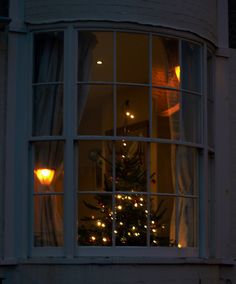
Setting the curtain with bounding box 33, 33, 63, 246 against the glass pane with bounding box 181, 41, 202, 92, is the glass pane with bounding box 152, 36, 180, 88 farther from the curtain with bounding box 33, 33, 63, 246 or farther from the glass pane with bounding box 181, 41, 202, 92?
the curtain with bounding box 33, 33, 63, 246

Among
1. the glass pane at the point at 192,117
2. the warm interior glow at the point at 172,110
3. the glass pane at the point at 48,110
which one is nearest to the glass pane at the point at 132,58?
the warm interior glow at the point at 172,110

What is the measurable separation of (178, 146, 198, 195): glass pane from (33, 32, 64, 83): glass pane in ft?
6.52

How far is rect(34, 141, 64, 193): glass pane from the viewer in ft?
37.5

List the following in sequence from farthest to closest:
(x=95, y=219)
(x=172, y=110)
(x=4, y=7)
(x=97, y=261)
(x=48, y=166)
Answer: (x=172, y=110) < (x=4, y=7) < (x=48, y=166) < (x=95, y=219) < (x=97, y=261)

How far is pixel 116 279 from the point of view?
435 inches

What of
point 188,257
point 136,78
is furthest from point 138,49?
point 188,257

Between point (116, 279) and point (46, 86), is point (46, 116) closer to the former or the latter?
point (46, 86)

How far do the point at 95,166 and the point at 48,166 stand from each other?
25.1 inches

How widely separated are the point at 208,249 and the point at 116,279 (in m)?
1.72

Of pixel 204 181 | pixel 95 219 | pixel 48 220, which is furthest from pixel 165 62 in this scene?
pixel 48 220

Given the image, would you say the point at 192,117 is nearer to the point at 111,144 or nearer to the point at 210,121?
the point at 210,121

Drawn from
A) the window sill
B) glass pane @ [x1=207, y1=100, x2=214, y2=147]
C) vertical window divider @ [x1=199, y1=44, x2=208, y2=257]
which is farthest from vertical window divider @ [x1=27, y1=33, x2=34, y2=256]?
glass pane @ [x1=207, y1=100, x2=214, y2=147]

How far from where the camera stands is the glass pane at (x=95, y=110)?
1149 cm

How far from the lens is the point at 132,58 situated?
11.7 meters
